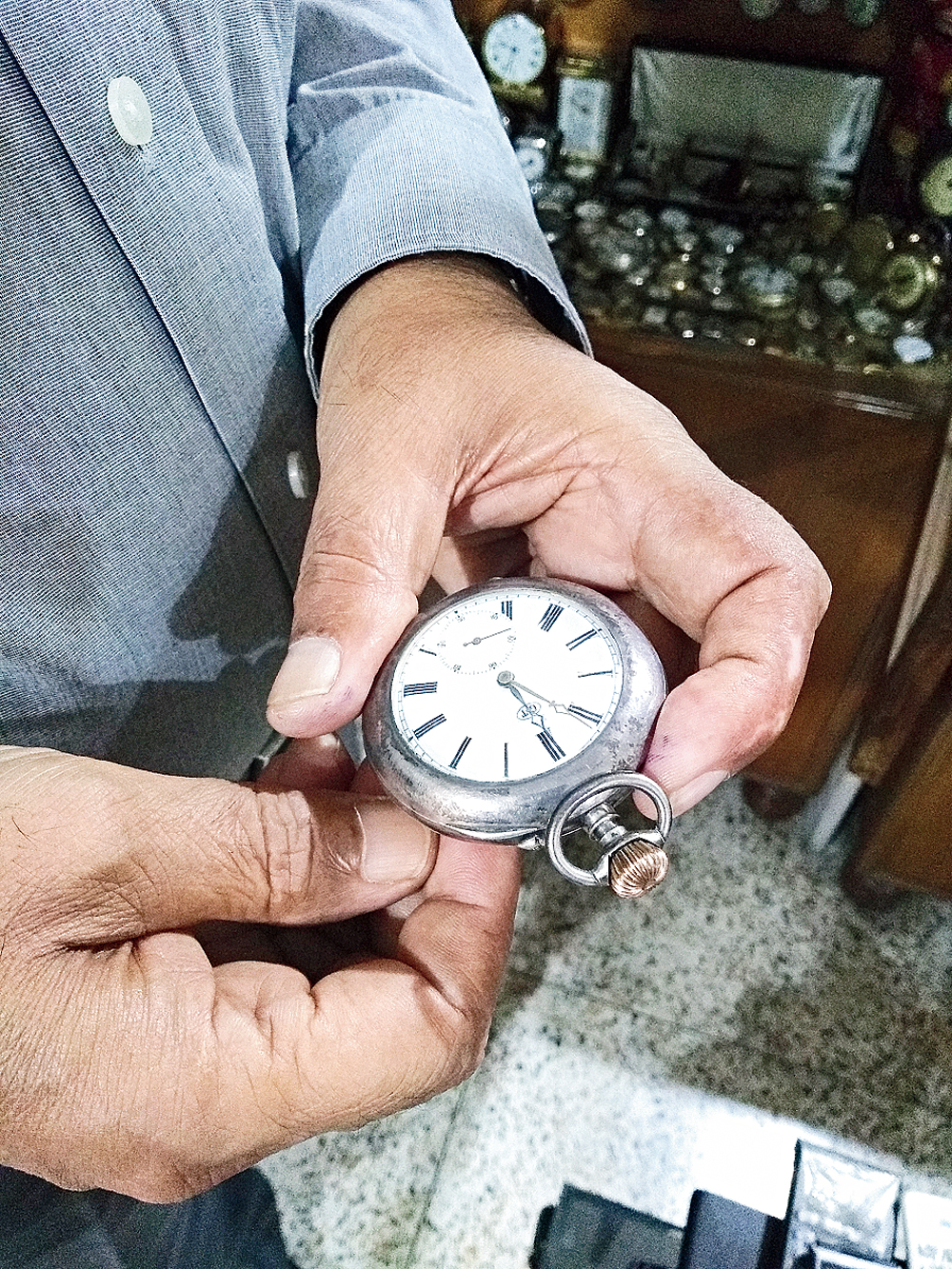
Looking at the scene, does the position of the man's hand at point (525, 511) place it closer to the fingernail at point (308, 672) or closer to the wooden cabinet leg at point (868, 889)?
the fingernail at point (308, 672)

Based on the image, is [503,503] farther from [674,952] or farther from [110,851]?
[674,952]

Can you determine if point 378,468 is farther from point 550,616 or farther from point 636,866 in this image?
point 636,866

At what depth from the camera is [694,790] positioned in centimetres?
82

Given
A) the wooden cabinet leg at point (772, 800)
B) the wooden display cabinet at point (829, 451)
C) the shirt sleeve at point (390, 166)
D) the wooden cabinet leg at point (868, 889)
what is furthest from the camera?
the wooden cabinet leg at point (772, 800)

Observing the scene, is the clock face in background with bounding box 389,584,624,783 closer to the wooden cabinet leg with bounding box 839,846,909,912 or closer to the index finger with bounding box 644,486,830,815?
the index finger with bounding box 644,486,830,815

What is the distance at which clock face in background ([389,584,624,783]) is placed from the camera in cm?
80

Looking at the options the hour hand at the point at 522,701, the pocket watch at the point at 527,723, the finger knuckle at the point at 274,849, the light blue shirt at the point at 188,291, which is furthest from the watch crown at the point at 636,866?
the light blue shirt at the point at 188,291

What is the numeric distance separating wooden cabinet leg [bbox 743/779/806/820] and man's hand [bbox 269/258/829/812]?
955mm

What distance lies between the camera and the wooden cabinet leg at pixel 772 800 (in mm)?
1868

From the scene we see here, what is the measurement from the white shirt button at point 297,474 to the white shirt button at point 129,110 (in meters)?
0.35

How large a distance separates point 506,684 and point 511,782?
103mm

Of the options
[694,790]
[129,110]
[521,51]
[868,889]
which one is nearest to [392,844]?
[694,790]

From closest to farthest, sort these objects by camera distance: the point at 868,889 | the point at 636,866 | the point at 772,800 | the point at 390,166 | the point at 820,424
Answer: the point at 636,866, the point at 390,166, the point at 820,424, the point at 868,889, the point at 772,800

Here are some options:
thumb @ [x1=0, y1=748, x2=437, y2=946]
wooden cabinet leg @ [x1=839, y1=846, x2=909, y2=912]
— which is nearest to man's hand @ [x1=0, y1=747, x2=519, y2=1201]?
thumb @ [x1=0, y1=748, x2=437, y2=946]
